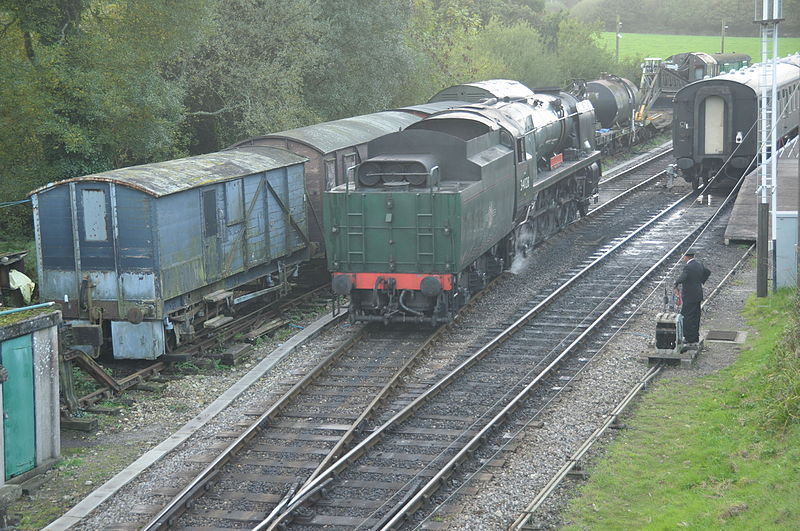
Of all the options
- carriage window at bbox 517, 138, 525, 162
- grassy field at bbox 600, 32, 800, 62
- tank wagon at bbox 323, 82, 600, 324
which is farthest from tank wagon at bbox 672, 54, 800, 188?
grassy field at bbox 600, 32, 800, 62

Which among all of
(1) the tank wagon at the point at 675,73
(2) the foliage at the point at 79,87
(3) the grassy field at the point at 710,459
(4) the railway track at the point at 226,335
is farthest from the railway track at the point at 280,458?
(1) the tank wagon at the point at 675,73

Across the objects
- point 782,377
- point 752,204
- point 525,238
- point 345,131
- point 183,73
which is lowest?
point 782,377

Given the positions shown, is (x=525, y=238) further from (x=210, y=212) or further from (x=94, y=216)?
(x=94, y=216)

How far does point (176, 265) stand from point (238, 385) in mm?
2331

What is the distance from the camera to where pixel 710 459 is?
10.4m

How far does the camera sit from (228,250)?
16.5 meters

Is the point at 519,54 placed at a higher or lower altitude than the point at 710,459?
higher

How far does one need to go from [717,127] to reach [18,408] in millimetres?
24579

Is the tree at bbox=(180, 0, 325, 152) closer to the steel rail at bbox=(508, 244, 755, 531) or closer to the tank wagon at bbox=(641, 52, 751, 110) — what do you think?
the steel rail at bbox=(508, 244, 755, 531)

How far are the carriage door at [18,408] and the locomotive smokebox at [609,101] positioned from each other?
32.0 meters

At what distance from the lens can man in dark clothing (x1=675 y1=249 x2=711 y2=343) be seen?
591 inches

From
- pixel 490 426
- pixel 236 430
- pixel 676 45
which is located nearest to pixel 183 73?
pixel 236 430

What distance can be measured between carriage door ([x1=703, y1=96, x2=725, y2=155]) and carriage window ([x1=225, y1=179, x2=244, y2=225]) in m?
18.2

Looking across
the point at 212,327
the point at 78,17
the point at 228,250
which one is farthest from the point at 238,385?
the point at 78,17
